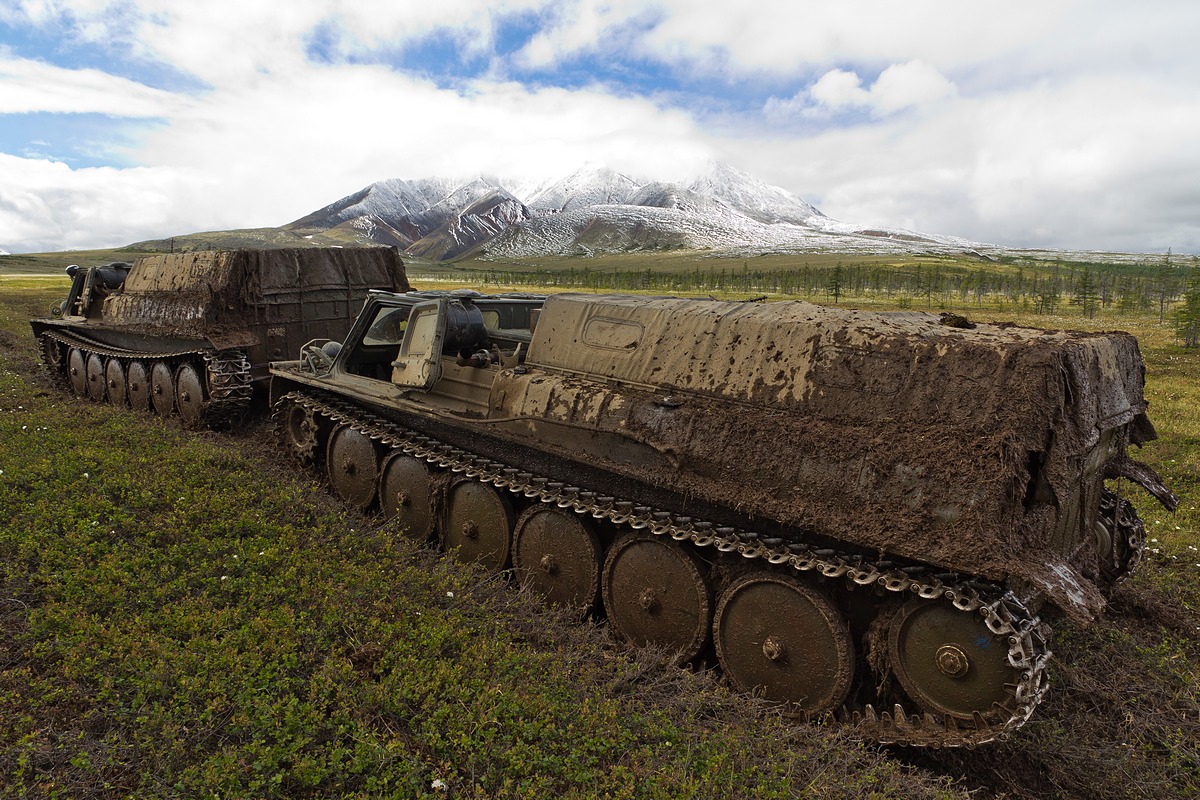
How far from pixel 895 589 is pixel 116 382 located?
15491 millimetres

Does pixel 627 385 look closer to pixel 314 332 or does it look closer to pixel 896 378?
pixel 896 378

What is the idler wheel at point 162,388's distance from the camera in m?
13.1

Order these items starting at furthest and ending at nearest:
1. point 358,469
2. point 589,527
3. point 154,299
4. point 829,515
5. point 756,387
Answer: point 154,299 < point 358,469 < point 589,527 < point 756,387 < point 829,515

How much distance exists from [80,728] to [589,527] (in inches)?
144

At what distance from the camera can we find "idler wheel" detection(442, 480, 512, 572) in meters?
6.89

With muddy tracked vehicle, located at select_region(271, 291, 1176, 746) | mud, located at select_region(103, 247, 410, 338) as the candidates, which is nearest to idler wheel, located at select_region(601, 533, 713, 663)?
muddy tracked vehicle, located at select_region(271, 291, 1176, 746)

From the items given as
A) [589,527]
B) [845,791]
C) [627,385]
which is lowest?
[845,791]

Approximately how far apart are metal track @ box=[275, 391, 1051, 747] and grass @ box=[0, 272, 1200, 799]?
276 millimetres

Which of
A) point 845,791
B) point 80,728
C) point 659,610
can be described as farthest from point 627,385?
point 80,728

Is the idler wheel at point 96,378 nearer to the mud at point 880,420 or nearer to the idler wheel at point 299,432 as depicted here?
the idler wheel at point 299,432

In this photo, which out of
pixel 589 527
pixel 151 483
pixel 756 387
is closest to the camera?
pixel 756 387

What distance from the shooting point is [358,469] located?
8.48 metres

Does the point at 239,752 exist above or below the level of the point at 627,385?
below

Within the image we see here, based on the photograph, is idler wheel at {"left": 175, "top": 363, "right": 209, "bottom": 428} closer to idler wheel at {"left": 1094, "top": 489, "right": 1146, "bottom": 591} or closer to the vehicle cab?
the vehicle cab
